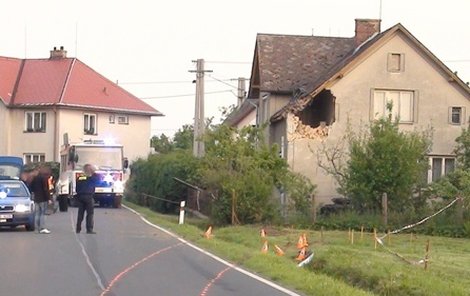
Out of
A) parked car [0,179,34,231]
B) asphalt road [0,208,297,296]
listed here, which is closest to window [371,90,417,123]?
asphalt road [0,208,297,296]

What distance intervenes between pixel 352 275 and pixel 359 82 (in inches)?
916

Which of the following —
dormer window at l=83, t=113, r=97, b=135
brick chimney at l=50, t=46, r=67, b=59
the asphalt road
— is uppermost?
brick chimney at l=50, t=46, r=67, b=59

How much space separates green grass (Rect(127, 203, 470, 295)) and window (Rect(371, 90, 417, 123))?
35.5 feet

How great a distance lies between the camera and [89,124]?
69.8 m

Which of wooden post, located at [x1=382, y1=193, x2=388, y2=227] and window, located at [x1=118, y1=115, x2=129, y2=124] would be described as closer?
wooden post, located at [x1=382, y1=193, x2=388, y2=227]

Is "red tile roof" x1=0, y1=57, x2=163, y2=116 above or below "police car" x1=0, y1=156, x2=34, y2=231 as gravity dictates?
above

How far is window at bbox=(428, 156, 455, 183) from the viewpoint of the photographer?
41.0 m

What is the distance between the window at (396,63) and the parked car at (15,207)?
57.4ft

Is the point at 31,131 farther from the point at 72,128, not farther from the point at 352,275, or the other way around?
the point at 352,275

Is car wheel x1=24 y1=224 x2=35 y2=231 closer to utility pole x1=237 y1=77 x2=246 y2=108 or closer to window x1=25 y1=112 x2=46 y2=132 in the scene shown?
window x1=25 y1=112 x2=46 y2=132

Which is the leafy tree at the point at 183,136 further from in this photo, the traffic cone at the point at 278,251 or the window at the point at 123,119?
the traffic cone at the point at 278,251

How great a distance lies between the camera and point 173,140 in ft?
338

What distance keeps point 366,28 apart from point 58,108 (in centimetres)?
2835

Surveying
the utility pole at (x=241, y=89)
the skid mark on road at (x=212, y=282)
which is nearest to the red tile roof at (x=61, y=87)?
the utility pole at (x=241, y=89)
